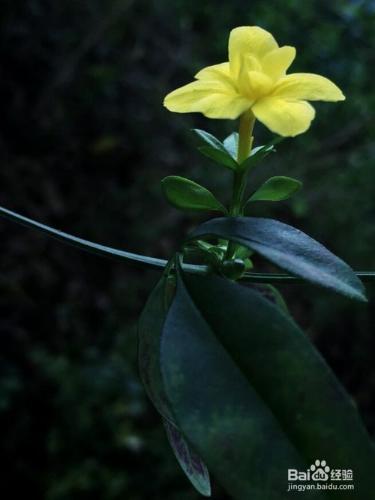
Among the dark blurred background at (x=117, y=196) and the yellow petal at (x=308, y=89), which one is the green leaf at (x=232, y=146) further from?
the dark blurred background at (x=117, y=196)

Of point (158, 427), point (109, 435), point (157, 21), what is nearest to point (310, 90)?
point (109, 435)

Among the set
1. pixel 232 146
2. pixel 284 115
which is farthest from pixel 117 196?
pixel 284 115

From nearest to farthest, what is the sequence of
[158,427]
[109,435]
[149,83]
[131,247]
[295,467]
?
1. [295,467]
2. [109,435]
3. [158,427]
4. [131,247]
5. [149,83]

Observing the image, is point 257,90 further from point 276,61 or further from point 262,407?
point 262,407

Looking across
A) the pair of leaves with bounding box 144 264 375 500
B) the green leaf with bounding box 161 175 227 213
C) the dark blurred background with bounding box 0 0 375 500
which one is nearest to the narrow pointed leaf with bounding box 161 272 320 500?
the pair of leaves with bounding box 144 264 375 500

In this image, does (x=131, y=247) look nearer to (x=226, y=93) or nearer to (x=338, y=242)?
(x=338, y=242)

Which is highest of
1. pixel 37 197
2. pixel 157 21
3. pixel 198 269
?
pixel 157 21

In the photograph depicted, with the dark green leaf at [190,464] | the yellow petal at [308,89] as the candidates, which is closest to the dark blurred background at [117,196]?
the dark green leaf at [190,464]

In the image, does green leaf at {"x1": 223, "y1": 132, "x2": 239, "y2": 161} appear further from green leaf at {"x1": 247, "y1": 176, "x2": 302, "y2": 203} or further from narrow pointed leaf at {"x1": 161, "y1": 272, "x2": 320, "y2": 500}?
narrow pointed leaf at {"x1": 161, "y1": 272, "x2": 320, "y2": 500}
